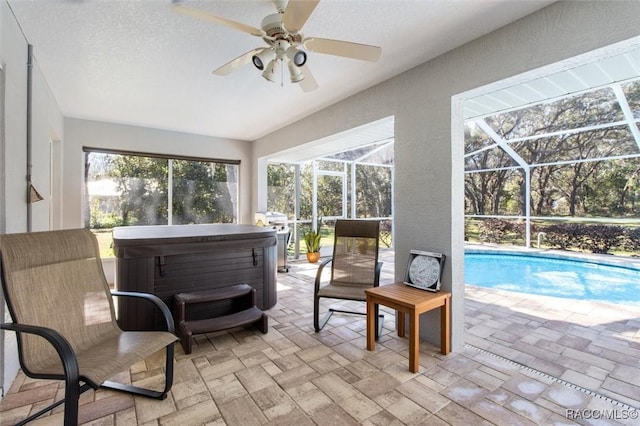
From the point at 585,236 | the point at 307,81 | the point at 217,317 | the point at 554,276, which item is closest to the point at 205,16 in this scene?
the point at 307,81

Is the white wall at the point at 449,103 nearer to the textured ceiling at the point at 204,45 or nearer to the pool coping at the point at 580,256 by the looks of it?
the textured ceiling at the point at 204,45

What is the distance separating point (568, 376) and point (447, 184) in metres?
1.64

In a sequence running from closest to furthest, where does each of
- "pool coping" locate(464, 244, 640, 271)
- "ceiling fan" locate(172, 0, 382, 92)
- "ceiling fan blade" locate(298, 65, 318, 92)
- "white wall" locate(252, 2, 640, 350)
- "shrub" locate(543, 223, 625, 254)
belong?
Answer: "ceiling fan" locate(172, 0, 382, 92)
"white wall" locate(252, 2, 640, 350)
"ceiling fan blade" locate(298, 65, 318, 92)
"pool coping" locate(464, 244, 640, 271)
"shrub" locate(543, 223, 625, 254)

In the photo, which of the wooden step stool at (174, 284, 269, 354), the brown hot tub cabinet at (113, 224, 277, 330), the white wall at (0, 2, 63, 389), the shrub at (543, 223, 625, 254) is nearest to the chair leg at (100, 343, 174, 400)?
the wooden step stool at (174, 284, 269, 354)

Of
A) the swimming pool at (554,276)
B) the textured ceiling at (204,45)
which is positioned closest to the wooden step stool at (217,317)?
the textured ceiling at (204,45)

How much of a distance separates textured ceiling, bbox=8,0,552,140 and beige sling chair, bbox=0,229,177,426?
158cm

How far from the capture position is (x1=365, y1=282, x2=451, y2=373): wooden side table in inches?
89.8

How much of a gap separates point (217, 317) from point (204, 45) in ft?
8.12

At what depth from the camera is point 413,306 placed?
228cm

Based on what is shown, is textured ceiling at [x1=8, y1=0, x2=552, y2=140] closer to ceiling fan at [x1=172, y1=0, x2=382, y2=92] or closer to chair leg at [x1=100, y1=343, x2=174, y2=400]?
ceiling fan at [x1=172, y1=0, x2=382, y2=92]

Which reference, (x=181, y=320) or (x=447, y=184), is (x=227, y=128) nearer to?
(x=181, y=320)

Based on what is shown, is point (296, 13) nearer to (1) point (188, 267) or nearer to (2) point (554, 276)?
(1) point (188, 267)

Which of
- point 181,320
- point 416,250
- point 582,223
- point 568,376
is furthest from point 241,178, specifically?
point 582,223

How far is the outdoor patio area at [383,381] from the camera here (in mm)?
1797
